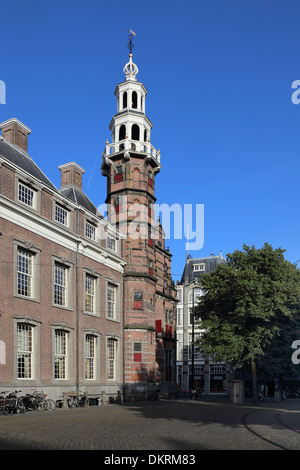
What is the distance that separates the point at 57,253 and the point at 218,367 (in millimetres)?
50225

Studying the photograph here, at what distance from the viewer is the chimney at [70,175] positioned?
43625mm

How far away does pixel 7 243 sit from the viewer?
28.5 meters

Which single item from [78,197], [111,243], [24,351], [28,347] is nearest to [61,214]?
[78,197]

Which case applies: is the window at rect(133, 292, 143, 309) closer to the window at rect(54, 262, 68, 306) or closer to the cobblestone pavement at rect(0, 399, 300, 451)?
the window at rect(54, 262, 68, 306)

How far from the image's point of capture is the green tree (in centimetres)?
4019

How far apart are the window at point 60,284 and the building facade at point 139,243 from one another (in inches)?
424

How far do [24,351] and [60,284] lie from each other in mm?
6067

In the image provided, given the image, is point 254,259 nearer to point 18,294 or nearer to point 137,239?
point 137,239

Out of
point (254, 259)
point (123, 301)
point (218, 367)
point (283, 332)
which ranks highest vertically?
point (254, 259)

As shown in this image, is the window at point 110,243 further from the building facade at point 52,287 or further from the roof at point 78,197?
the roof at point 78,197

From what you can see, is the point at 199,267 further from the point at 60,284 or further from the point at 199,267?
the point at 60,284

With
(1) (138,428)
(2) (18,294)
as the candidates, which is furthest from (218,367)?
(1) (138,428)

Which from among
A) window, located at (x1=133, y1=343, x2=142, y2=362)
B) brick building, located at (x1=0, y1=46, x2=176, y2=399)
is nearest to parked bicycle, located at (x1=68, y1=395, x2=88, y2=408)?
brick building, located at (x1=0, y1=46, x2=176, y2=399)

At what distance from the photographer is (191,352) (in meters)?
79.8
